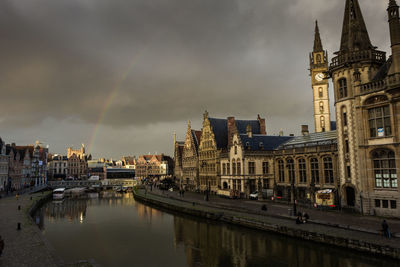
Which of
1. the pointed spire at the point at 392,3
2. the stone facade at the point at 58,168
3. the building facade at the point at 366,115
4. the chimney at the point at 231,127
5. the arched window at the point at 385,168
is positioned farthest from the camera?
the stone facade at the point at 58,168

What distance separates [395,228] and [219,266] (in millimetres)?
16474

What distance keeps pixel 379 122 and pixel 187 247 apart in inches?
1004

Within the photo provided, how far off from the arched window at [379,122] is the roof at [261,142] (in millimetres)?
24696

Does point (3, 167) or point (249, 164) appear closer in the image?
point (249, 164)

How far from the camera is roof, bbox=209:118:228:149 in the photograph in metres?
68.1

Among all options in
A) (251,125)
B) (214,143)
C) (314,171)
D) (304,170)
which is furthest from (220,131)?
(314,171)

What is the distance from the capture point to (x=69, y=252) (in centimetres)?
2748

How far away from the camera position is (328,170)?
43.3 meters

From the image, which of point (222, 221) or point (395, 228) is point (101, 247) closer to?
point (222, 221)

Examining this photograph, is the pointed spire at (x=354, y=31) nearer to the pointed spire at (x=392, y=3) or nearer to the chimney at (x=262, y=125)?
the pointed spire at (x=392, y=3)

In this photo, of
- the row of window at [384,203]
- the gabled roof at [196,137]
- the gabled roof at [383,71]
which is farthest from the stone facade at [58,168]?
the gabled roof at [383,71]

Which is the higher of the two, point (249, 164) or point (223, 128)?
point (223, 128)

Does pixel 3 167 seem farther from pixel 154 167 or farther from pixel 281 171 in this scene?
pixel 154 167

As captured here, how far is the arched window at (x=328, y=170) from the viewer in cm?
4294
